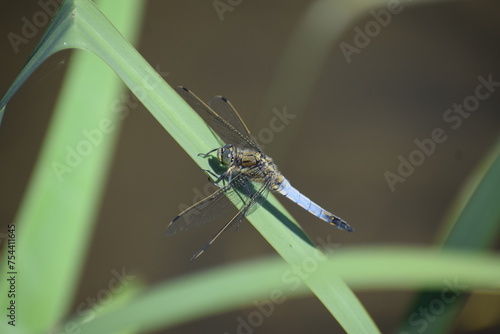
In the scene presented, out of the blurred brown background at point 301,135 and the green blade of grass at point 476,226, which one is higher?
the blurred brown background at point 301,135

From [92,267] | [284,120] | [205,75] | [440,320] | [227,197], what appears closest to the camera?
[440,320]

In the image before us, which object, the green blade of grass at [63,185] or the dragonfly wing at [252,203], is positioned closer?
the green blade of grass at [63,185]

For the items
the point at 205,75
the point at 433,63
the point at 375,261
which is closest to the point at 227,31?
the point at 205,75

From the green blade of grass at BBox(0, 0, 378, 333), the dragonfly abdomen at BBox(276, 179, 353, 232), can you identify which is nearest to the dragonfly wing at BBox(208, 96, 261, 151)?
the dragonfly abdomen at BBox(276, 179, 353, 232)

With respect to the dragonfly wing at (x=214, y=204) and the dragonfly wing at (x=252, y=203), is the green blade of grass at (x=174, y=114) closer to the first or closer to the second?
the dragonfly wing at (x=252, y=203)

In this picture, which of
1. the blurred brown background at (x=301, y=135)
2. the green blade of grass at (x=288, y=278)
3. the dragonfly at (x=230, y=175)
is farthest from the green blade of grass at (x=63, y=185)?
the blurred brown background at (x=301, y=135)

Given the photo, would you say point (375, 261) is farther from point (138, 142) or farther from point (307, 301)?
point (138, 142)

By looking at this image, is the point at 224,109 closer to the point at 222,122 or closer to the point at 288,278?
the point at 222,122

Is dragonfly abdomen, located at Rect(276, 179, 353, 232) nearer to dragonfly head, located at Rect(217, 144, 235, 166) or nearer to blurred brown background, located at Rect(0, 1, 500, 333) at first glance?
dragonfly head, located at Rect(217, 144, 235, 166)
